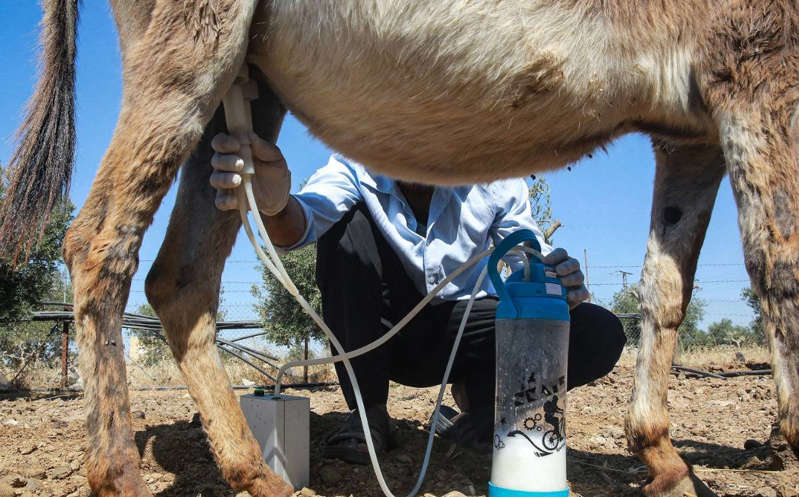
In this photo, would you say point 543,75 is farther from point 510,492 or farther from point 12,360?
point 12,360

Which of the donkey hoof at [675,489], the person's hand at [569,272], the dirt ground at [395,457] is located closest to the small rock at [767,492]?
the dirt ground at [395,457]

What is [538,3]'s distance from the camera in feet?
6.03

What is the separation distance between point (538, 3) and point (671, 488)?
1664 millimetres

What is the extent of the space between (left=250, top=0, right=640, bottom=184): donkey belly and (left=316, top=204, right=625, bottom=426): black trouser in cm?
86

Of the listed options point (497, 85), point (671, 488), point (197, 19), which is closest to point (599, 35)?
point (497, 85)

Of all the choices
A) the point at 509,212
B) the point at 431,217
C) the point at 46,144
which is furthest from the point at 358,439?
the point at 46,144

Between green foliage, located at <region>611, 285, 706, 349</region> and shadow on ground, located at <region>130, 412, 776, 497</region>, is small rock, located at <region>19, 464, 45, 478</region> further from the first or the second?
green foliage, located at <region>611, 285, 706, 349</region>

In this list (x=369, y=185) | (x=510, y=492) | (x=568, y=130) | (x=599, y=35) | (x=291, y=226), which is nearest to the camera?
(x=510, y=492)

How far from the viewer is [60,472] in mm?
2334

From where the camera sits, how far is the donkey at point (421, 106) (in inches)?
70.1

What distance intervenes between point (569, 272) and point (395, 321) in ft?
3.48

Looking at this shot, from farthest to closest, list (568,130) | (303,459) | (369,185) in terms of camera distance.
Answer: (369,185) < (303,459) < (568,130)

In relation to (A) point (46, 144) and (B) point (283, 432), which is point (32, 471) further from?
(A) point (46, 144)

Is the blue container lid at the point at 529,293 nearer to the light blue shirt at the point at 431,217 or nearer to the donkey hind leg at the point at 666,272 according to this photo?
the donkey hind leg at the point at 666,272
